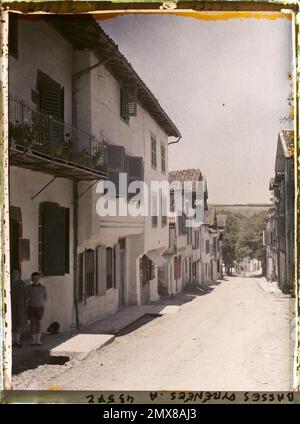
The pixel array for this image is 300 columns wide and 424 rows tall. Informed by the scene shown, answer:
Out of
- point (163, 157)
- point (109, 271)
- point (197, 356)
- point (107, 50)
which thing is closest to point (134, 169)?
point (163, 157)

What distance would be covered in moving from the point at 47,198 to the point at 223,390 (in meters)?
3.66

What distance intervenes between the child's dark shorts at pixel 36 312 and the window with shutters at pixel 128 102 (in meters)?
3.12

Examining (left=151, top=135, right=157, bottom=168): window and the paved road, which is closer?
the paved road

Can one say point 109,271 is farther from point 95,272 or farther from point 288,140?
point 288,140

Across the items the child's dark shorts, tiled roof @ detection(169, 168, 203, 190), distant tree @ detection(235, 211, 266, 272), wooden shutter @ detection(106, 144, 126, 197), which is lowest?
the child's dark shorts

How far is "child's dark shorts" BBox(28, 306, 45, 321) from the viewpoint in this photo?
18.7ft

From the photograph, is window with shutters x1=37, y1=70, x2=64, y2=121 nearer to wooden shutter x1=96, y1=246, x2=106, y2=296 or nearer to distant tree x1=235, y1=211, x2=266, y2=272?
wooden shutter x1=96, y1=246, x2=106, y2=296

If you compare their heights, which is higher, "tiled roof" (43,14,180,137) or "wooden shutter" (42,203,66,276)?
"tiled roof" (43,14,180,137)

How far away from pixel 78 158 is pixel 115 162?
586mm

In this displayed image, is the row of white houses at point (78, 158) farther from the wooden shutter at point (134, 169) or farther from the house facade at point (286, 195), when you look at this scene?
the house facade at point (286, 195)

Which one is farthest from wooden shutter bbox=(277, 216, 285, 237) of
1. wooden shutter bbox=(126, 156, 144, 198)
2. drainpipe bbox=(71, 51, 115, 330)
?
drainpipe bbox=(71, 51, 115, 330)

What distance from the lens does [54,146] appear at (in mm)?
6949

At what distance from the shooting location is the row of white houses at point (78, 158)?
20.8 feet
